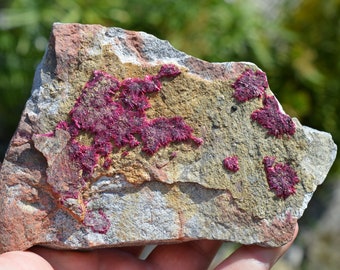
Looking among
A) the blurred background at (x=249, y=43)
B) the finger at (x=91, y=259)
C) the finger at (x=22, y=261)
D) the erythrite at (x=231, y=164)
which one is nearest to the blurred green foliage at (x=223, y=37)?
the blurred background at (x=249, y=43)

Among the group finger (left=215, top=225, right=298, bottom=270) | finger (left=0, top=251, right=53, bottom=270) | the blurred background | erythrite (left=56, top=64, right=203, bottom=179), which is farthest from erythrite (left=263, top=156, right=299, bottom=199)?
the blurred background

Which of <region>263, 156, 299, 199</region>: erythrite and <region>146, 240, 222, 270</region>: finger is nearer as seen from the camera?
<region>263, 156, 299, 199</region>: erythrite

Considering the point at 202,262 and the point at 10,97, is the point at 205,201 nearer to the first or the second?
the point at 202,262

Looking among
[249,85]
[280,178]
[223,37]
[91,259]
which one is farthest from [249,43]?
[91,259]

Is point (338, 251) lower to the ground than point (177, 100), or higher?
lower

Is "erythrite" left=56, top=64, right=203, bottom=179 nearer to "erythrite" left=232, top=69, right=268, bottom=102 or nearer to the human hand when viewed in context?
"erythrite" left=232, top=69, right=268, bottom=102

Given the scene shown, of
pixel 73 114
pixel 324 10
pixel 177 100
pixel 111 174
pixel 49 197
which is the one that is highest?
pixel 324 10

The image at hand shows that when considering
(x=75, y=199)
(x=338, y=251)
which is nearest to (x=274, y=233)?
(x=75, y=199)

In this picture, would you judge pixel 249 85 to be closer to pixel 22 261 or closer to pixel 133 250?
pixel 133 250
